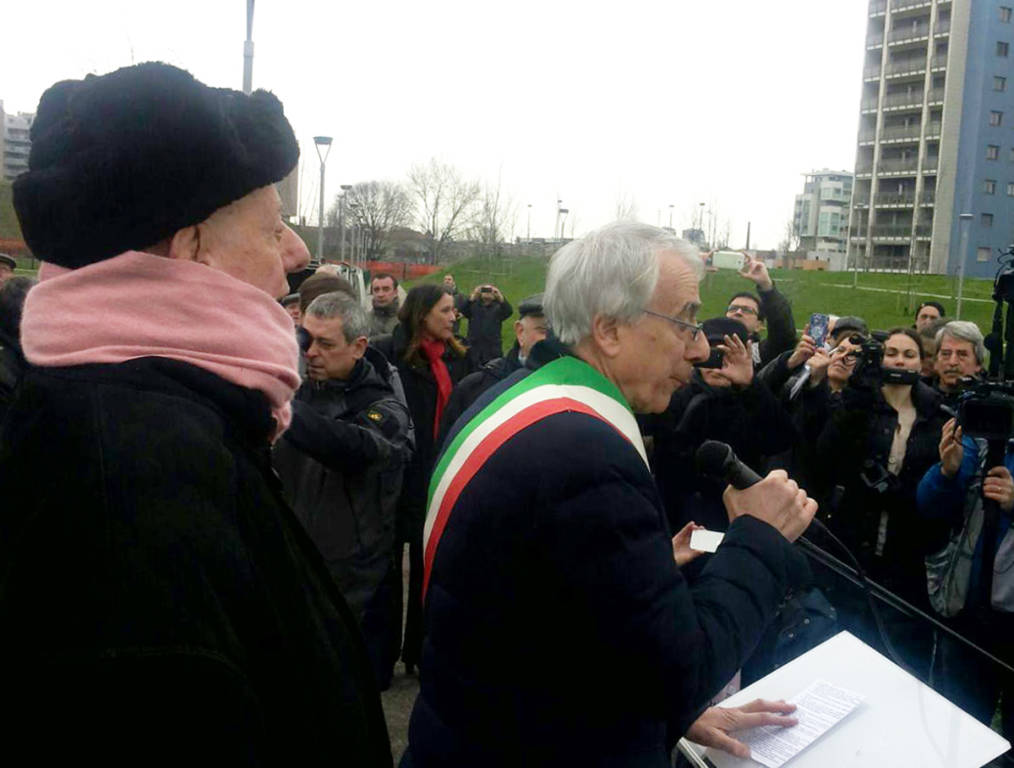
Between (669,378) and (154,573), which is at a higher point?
(669,378)

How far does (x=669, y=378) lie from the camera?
207 cm

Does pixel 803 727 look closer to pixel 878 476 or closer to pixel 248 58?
pixel 878 476

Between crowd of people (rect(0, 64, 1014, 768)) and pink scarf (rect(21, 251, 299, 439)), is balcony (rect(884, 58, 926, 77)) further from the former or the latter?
pink scarf (rect(21, 251, 299, 439))

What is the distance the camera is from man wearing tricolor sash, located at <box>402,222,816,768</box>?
1.58 meters

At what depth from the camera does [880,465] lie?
4508 mm

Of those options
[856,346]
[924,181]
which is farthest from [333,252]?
[856,346]

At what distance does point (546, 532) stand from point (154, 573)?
756mm

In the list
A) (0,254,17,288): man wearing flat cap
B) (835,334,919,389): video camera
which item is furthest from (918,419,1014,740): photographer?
(0,254,17,288): man wearing flat cap

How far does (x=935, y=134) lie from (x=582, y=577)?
236 feet

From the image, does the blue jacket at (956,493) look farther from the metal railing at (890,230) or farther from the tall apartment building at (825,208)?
the tall apartment building at (825,208)

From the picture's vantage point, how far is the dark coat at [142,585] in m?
0.97

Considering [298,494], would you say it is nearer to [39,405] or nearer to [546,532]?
[546,532]

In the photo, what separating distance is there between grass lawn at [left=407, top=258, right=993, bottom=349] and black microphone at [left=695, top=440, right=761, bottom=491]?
21372 millimetres

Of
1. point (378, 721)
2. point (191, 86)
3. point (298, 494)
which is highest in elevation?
point (191, 86)
